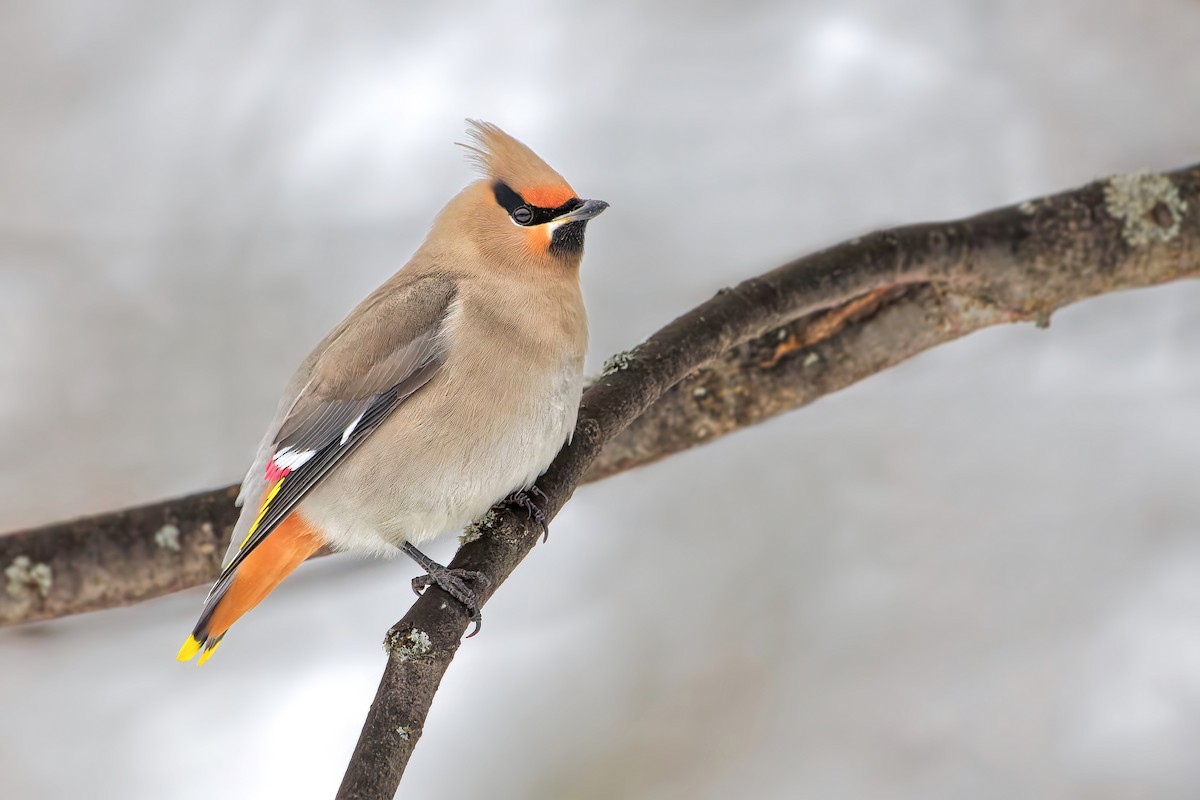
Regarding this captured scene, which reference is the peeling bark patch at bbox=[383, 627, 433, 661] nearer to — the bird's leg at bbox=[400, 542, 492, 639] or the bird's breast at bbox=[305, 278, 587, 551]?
the bird's leg at bbox=[400, 542, 492, 639]

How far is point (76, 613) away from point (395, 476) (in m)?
1.06

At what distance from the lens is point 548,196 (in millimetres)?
2805

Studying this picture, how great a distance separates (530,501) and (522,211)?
26.0 inches

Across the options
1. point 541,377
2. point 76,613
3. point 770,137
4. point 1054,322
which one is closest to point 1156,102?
point 1054,322

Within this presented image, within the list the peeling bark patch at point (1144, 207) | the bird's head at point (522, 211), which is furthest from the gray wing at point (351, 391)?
the peeling bark patch at point (1144, 207)

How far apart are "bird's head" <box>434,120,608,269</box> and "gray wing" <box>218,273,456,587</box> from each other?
167 millimetres

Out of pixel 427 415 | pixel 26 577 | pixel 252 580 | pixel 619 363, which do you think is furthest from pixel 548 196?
pixel 26 577

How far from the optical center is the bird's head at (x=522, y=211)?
2805 millimetres

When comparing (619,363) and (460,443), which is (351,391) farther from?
(619,363)

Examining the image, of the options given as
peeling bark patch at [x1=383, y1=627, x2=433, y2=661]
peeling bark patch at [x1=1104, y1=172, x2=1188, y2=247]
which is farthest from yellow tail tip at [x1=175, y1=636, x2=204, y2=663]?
peeling bark patch at [x1=1104, y1=172, x2=1188, y2=247]

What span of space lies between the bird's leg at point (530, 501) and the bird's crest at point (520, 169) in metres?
0.64

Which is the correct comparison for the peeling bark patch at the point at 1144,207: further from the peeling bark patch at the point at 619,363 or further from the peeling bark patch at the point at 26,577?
the peeling bark patch at the point at 26,577

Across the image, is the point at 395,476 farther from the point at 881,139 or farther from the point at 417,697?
the point at 881,139

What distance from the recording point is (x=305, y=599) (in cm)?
399
